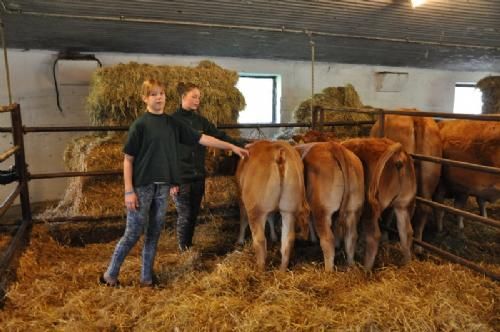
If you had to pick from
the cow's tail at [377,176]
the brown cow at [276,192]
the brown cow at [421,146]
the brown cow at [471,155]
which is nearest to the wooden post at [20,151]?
the brown cow at [276,192]

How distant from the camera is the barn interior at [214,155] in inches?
93.0

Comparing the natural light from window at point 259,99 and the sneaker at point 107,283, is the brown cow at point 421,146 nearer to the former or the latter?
the sneaker at point 107,283

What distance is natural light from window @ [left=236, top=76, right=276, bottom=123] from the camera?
7.41 metres

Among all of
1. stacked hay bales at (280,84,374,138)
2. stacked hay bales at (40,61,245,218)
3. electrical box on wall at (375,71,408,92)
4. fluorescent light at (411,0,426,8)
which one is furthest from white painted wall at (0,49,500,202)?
fluorescent light at (411,0,426,8)

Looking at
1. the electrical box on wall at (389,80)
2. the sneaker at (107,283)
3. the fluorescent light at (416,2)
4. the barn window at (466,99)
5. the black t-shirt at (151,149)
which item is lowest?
the sneaker at (107,283)

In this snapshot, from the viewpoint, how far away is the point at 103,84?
4363 mm

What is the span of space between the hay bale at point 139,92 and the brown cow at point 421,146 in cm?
178

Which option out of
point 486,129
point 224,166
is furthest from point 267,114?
point 486,129

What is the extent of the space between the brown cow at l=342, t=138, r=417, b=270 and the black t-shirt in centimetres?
152

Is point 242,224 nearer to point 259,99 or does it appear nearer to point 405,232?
point 405,232

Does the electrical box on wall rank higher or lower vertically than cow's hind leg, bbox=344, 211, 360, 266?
higher

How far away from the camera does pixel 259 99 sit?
7.50 meters

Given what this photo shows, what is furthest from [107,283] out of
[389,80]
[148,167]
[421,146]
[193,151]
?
[389,80]

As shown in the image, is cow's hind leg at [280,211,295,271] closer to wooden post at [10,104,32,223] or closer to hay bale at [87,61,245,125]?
hay bale at [87,61,245,125]
